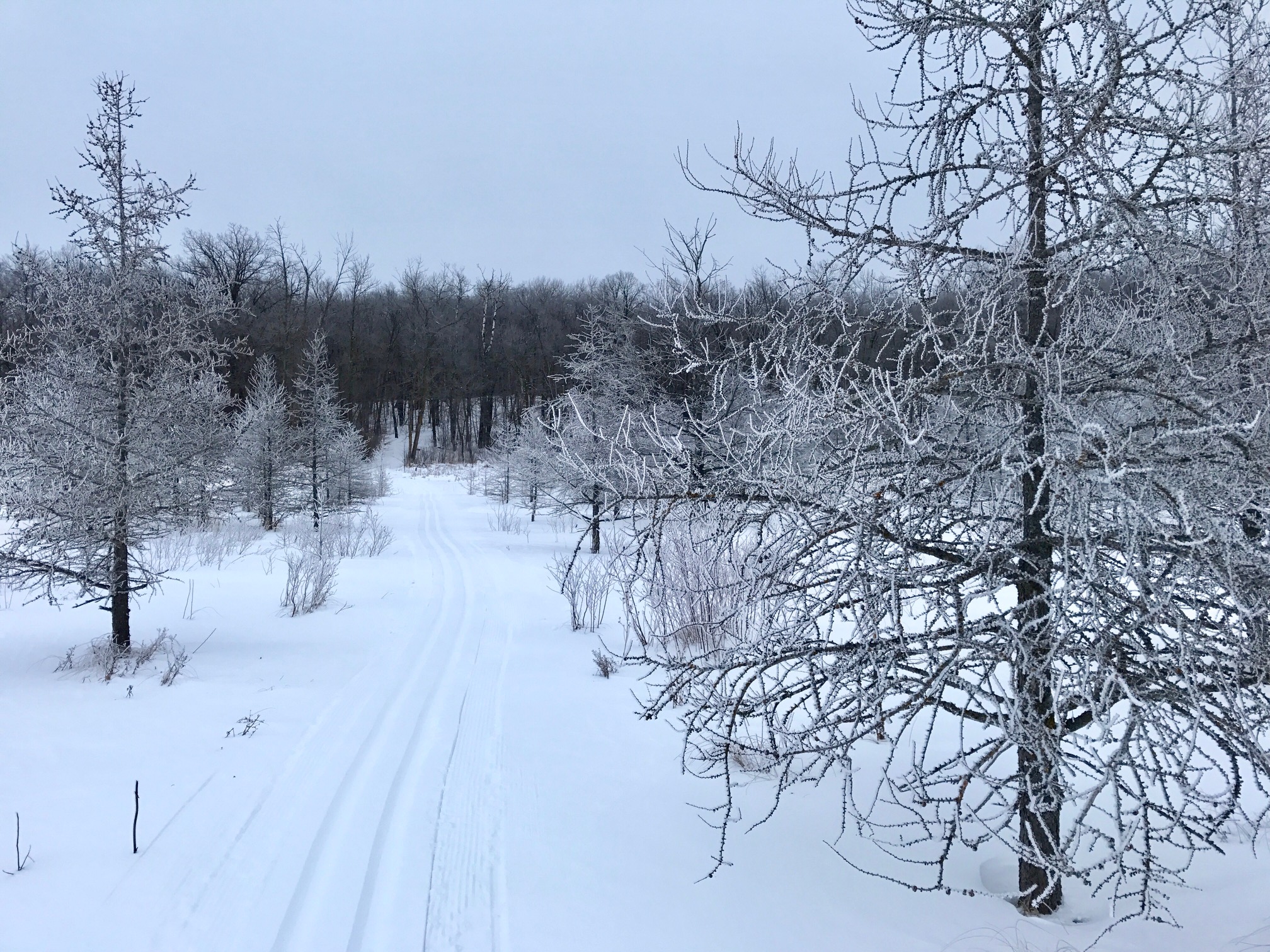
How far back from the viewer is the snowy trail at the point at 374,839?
328 centimetres

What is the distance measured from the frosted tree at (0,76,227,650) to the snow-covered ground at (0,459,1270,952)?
4.22 feet

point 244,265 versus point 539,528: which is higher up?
point 244,265

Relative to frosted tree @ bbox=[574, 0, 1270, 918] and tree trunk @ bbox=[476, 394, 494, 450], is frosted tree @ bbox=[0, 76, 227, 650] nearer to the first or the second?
frosted tree @ bbox=[574, 0, 1270, 918]

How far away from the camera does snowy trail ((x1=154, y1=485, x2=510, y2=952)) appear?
3279 millimetres

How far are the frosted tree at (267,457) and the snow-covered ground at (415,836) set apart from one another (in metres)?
14.0

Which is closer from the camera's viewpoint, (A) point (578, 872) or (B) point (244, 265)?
(A) point (578, 872)

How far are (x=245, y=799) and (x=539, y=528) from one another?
1826 centimetres

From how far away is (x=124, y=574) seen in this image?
24.5ft

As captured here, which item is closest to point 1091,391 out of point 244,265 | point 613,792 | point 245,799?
point 613,792

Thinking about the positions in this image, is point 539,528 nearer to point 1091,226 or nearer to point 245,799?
point 245,799

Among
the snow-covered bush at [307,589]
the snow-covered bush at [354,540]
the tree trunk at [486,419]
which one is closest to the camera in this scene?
the snow-covered bush at [307,589]

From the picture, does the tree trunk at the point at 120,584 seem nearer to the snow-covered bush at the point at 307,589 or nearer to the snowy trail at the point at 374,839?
the snow-covered bush at the point at 307,589

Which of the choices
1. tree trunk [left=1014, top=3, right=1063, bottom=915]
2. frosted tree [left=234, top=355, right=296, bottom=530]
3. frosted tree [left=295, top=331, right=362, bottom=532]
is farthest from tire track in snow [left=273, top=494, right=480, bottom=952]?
frosted tree [left=234, top=355, right=296, bottom=530]

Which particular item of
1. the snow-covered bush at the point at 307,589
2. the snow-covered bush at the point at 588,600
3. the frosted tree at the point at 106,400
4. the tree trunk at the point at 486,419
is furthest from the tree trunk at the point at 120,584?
the tree trunk at the point at 486,419
